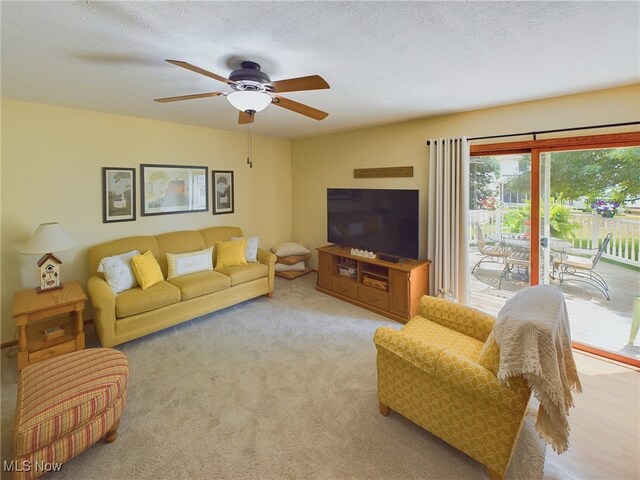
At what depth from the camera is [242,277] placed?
396 cm

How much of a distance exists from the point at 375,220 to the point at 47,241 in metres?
3.48

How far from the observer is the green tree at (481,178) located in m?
3.47

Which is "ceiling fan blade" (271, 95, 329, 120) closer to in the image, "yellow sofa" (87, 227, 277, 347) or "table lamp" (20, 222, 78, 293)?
"yellow sofa" (87, 227, 277, 347)

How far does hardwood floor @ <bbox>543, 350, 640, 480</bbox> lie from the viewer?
1769 millimetres

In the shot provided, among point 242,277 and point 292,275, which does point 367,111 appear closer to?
point 242,277

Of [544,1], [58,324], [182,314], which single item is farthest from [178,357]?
[544,1]

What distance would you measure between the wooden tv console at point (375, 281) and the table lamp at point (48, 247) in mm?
2973

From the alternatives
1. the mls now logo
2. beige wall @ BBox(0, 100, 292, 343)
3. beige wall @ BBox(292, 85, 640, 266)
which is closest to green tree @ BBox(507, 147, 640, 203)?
beige wall @ BBox(292, 85, 640, 266)

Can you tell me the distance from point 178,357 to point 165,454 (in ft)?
3.76

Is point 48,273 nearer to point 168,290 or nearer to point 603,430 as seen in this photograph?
point 168,290

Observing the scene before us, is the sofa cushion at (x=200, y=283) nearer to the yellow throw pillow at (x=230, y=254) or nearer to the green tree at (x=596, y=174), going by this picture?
the yellow throw pillow at (x=230, y=254)

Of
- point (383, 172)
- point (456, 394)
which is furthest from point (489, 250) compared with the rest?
point (456, 394)

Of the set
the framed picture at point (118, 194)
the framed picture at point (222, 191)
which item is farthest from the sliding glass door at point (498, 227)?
the framed picture at point (118, 194)

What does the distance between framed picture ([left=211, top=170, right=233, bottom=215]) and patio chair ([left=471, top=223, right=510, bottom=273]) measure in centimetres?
352
